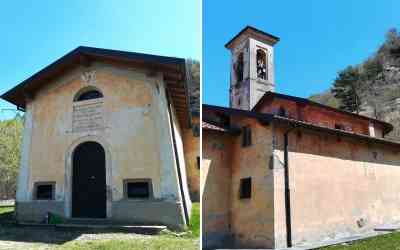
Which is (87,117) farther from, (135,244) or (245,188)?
(245,188)

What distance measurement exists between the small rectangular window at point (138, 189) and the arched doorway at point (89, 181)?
2.37 ft

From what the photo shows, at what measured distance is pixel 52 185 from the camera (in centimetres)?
979

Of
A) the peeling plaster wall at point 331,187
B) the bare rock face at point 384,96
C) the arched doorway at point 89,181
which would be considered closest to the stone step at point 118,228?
the arched doorway at point 89,181

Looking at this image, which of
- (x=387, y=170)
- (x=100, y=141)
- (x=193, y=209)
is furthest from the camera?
(x=387, y=170)

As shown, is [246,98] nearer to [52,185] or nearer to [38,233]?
[52,185]

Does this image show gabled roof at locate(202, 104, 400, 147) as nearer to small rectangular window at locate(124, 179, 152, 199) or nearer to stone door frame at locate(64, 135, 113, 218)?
stone door frame at locate(64, 135, 113, 218)

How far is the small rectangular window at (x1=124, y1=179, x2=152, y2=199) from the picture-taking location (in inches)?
353

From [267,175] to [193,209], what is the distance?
2.36m

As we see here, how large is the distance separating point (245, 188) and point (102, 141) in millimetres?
4602

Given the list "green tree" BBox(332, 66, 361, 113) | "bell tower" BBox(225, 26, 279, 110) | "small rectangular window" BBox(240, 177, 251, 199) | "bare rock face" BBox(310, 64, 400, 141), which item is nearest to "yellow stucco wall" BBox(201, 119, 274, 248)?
"small rectangular window" BBox(240, 177, 251, 199)

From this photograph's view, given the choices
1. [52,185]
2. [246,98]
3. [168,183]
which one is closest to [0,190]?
[52,185]

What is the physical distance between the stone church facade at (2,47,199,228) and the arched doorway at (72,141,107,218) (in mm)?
25

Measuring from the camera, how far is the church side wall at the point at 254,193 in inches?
412

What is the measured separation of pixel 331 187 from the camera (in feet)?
38.8
